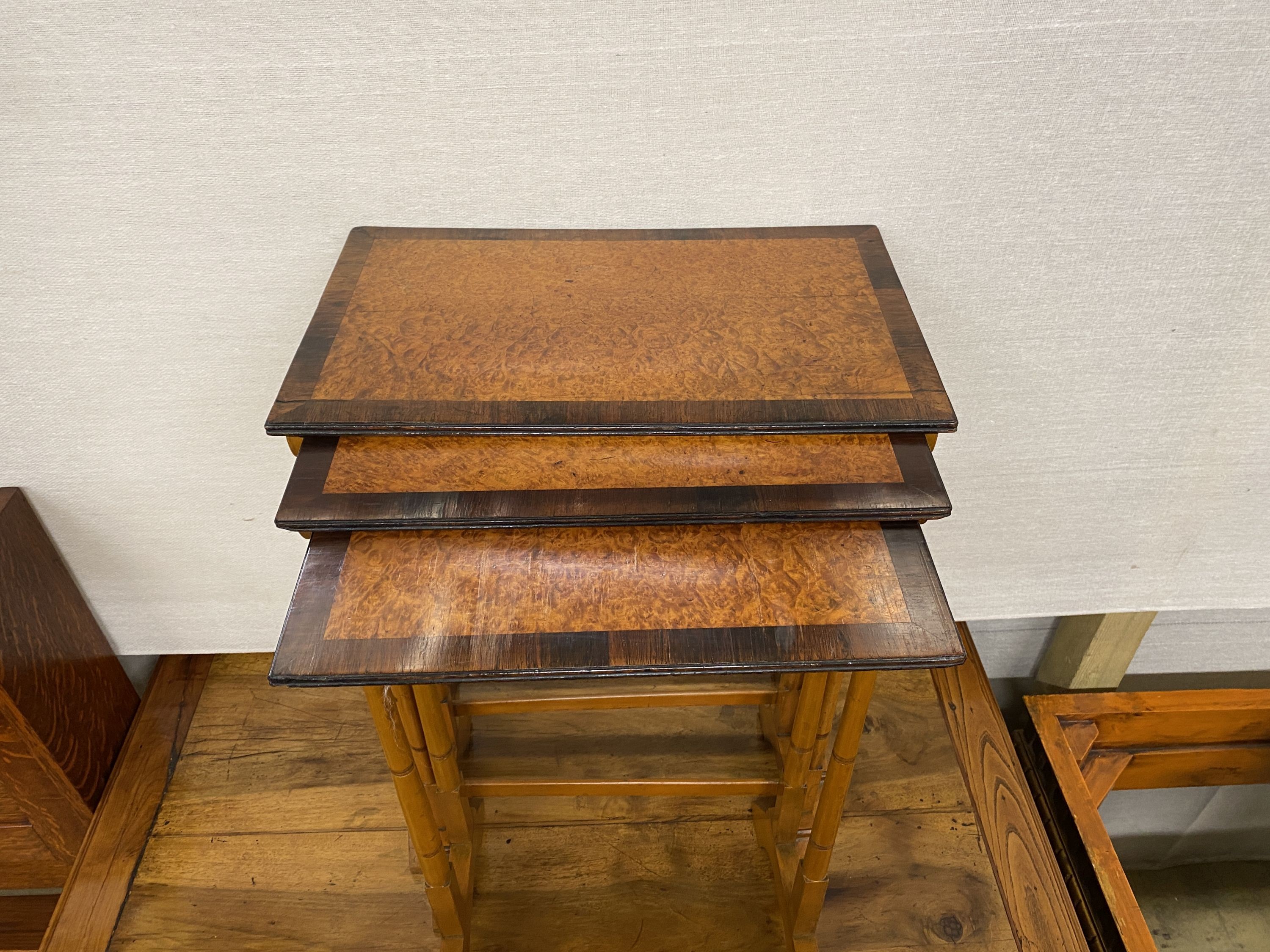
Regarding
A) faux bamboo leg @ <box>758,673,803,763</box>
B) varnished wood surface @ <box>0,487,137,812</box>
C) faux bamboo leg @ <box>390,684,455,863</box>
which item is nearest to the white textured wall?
varnished wood surface @ <box>0,487,137,812</box>

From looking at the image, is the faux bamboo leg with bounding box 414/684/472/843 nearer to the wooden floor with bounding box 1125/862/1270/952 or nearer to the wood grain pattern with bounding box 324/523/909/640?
the wood grain pattern with bounding box 324/523/909/640

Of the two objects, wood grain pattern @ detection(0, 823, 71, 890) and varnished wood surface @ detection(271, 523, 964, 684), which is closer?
varnished wood surface @ detection(271, 523, 964, 684)

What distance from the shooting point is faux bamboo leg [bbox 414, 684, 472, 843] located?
0.99 metres

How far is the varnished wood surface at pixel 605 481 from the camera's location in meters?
0.74

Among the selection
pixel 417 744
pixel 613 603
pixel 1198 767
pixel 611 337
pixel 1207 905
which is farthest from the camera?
pixel 1207 905

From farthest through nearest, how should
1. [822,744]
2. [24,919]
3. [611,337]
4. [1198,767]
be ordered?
[1198,767]
[24,919]
[822,744]
[611,337]

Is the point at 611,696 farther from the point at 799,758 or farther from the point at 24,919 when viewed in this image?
the point at 24,919

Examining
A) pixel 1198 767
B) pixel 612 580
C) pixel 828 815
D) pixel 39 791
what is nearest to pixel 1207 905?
pixel 1198 767

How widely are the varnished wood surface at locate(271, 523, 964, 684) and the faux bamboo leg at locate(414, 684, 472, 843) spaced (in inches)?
9.9

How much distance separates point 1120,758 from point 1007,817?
33 centimetres

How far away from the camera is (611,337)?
88 centimetres

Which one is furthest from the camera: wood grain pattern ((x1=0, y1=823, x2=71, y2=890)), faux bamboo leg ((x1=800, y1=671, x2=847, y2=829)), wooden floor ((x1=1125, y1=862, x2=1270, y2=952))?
wooden floor ((x1=1125, y1=862, x2=1270, y2=952))

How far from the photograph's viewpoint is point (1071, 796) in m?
1.38

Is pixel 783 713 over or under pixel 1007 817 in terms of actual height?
over
